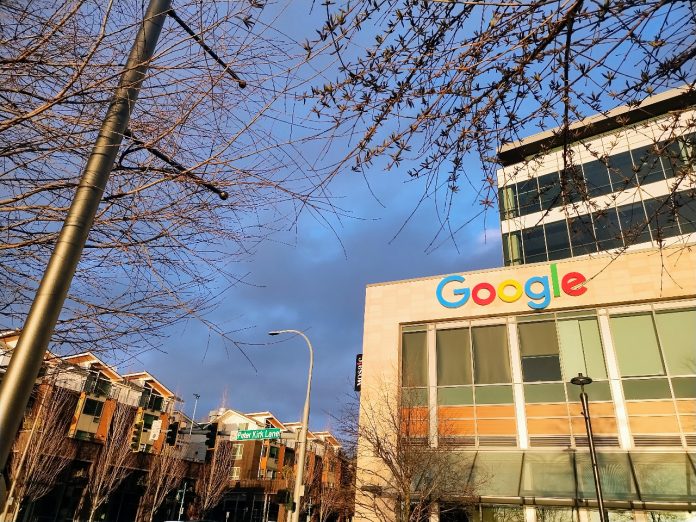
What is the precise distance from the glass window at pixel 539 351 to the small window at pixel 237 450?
45.5 metres

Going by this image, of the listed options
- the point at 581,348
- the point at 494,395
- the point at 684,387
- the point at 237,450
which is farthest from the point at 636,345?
the point at 237,450

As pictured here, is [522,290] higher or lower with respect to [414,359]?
higher

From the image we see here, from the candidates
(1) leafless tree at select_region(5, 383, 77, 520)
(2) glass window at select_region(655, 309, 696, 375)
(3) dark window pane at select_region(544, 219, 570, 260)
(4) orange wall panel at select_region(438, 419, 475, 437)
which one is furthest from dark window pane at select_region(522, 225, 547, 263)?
(1) leafless tree at select_region(5, 383, 77, 520)

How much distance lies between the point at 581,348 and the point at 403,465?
803 centimetres

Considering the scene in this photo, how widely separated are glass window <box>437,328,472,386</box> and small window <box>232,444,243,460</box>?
4307 cm

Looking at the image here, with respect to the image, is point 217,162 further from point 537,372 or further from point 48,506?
point 48,506

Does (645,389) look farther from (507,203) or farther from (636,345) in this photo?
(507,203)

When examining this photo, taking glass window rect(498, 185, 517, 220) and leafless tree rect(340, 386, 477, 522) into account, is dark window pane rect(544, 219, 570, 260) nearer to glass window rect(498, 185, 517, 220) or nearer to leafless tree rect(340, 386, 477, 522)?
glass window rect(498, 185, 517, 220)

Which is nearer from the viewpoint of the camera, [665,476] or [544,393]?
[665,476]

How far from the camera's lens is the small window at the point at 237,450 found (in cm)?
5628

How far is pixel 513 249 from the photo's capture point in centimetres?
3092

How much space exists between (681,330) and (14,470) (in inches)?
1452

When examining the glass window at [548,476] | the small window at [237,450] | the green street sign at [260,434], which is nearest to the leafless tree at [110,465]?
the small window at [237,450]

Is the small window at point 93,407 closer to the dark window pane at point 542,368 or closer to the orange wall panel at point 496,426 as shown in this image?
the orange wall panel at point 496,426
